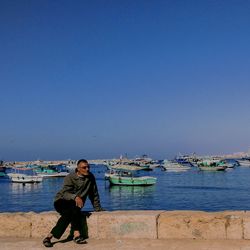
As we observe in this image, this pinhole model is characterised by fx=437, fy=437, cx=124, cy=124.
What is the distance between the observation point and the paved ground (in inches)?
255

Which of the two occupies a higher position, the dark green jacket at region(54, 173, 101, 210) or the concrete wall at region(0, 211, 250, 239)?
the dark green jacket at region(54, 173, 101, 210)

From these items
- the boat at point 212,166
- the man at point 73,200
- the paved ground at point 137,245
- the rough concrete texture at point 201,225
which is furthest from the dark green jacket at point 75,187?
the boat at point 212,166

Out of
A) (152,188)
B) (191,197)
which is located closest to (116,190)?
(152,188)

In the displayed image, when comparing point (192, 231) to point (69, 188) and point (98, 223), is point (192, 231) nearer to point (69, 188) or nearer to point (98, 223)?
point (98, 223)

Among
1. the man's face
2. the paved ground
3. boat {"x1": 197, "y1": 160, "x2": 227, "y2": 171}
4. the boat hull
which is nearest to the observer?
the paved ground

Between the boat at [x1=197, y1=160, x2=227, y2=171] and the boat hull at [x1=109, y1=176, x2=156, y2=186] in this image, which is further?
the boat at [x1=197, y1=160, x2=227, y2=171]

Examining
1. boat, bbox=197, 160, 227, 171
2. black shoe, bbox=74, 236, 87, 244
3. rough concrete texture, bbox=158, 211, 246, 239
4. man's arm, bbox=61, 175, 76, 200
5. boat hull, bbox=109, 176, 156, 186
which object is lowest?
boat hull, bbox=109, 176, 156, 186

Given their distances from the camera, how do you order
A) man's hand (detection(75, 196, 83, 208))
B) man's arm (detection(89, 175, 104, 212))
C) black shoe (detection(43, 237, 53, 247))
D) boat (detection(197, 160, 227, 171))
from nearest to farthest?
black shoe (detection(43, 237, 53, 247)) → man's hand (detection(75, 196, 83, 208)) → man's arm (detection(89, 175, 104, 212)) → boat (detection(197, 160, 227, 171))

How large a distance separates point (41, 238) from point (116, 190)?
59.3 meters

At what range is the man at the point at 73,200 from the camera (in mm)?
7023

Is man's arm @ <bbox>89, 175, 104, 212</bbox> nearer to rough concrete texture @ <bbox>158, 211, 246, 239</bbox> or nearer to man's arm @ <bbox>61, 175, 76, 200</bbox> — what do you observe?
man's arm @ <bbox>61, 175, 76, 200</bbox>

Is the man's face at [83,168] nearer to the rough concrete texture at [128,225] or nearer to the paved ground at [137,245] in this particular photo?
the rough concrete texture at [128,225]

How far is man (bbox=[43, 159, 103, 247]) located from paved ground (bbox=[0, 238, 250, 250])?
0.62 feet

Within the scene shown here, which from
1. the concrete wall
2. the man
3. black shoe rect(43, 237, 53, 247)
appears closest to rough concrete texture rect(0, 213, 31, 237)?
the concrete wall
